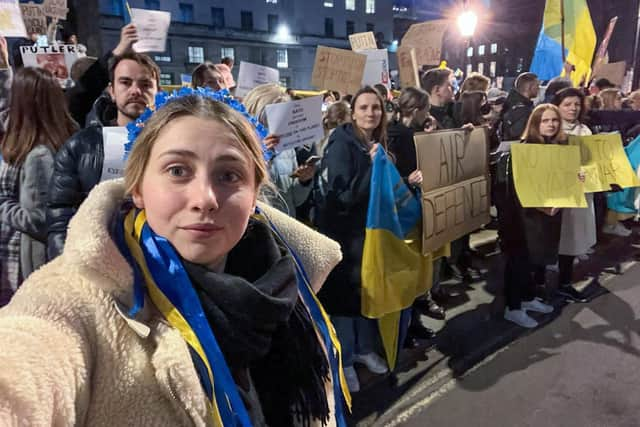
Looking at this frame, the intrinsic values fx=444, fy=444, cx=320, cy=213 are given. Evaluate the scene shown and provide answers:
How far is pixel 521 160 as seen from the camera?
157 inches

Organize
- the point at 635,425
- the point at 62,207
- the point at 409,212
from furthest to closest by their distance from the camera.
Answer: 1. the point at 409,212
2. the point at 635,425
3. the point at 62,207

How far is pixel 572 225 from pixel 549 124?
120 centimetres

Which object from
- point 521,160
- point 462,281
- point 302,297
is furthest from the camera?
point 462,281

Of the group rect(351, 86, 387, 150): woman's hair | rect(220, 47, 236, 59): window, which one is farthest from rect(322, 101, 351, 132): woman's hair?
rect(220, 47, 236, 59): window

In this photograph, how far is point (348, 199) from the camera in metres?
3.08

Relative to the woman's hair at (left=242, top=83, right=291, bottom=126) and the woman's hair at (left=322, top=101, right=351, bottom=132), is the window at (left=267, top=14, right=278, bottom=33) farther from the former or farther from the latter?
the woman's hair at (left=242, top=83, right=291, bottom=126)

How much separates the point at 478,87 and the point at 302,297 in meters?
5.42

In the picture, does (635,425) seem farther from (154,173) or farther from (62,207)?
(62,207)

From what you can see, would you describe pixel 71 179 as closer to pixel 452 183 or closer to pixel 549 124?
pixel 452 183

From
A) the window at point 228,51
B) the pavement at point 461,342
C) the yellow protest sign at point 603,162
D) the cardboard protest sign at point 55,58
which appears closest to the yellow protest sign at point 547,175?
the yellow protest sign at point 603,162

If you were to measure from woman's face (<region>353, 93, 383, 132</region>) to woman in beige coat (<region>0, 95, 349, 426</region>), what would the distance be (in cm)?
208

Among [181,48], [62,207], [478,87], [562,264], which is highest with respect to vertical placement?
[181,48]

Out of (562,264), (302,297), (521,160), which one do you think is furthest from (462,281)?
(302,297)

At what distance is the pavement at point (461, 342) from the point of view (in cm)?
313
